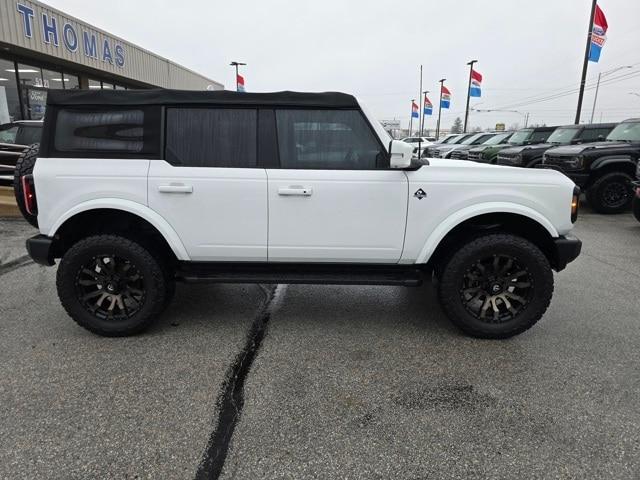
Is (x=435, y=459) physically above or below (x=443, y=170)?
below

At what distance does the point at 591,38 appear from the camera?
16219 millimetres

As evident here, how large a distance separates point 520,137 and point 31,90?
16200 millimetres

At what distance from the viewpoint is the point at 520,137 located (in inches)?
601

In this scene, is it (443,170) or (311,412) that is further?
(443,170)

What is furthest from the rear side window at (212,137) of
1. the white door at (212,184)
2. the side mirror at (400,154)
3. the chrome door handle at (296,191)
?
the side mirror at (400,154)

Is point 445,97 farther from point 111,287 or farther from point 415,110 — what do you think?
point 111,287

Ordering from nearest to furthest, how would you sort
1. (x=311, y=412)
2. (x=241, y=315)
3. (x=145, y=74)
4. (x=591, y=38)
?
(x=311, y=412), (x=241, y=315), (x=591, y=38), (x=145, y=74)

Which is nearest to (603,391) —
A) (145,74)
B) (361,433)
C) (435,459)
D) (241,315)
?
(435,459)

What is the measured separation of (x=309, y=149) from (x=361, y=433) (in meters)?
2.01

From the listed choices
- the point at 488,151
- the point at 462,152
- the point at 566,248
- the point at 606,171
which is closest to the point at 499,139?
the point at 462,152

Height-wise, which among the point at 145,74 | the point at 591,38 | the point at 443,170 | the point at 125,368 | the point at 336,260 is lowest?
the point at 125,368

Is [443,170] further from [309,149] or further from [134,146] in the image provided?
[134,146]

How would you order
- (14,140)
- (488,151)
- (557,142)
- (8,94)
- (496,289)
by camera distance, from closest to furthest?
(496,289), (14,140), (557,142), (8,94), (488,151)

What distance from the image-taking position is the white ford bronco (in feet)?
10.8
